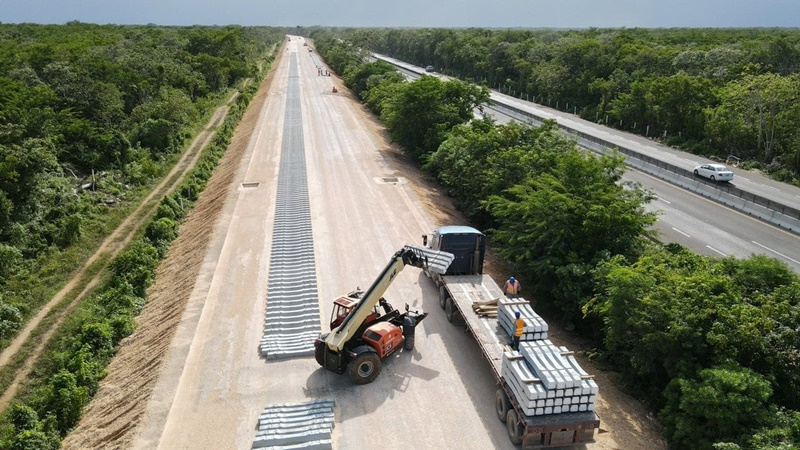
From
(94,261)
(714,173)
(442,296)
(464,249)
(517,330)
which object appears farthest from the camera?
(714,173)

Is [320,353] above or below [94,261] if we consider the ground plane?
above

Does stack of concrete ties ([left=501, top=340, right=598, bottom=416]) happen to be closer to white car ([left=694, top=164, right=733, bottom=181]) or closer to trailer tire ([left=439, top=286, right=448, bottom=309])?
trailer tire ([left=439, top=286, right=448, bottom=309])

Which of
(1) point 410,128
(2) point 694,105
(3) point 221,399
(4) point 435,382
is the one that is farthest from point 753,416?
(2) point 694,105

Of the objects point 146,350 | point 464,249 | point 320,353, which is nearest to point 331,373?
point 320,353

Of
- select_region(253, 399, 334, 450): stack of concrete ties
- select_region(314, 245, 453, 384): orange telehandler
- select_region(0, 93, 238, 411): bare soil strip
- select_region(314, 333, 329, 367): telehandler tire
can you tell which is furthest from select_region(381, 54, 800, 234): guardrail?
select_region(0, 93, 238, 411): bare soil strip

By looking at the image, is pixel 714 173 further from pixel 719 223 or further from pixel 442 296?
pixel 442 296

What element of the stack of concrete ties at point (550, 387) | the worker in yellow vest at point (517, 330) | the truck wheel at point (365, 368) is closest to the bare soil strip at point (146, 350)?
the truck wheel at point (365, 368)
